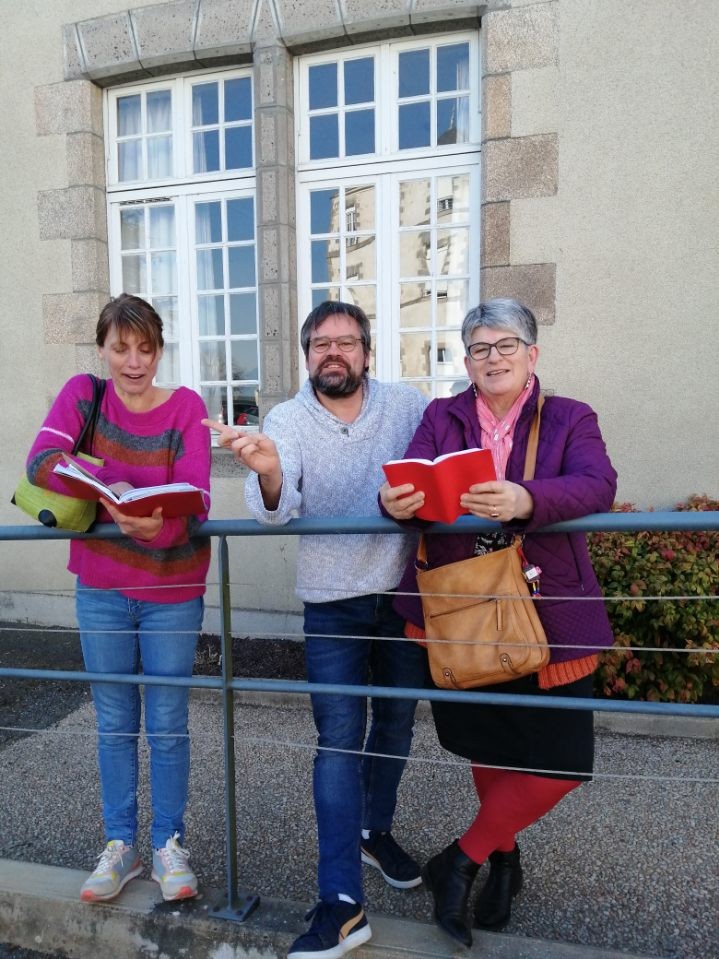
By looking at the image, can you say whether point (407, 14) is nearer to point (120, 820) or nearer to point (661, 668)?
point (661, 668)

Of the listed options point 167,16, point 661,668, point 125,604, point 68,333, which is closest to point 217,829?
point 125,604

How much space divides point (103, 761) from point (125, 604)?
0.54 meters

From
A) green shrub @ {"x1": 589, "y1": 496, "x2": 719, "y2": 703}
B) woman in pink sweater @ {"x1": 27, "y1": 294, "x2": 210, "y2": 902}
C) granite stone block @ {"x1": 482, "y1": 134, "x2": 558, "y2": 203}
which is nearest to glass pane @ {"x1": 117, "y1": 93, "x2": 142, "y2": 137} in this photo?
granite stone block @ {"x1": 482, "y1": 134, "x2": 558, "y2": 203}

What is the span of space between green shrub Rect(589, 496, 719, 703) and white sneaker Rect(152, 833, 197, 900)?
2.20m

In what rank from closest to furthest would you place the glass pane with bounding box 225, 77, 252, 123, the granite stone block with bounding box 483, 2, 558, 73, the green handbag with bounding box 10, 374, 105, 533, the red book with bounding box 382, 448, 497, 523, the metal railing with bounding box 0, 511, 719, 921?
the red book with bounding box 382, 448, 497, 523 → the metal railing with bounding box 0, 511, 719, 921 → the green handbag with bounding box 10, 374, 105, 533 → the granite stone block with bounding box 483, 2, 558, 73 → the glass pane with bounding box 225, 77, 252, 123

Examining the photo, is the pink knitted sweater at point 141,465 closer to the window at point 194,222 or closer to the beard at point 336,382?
the beard at point 336,382

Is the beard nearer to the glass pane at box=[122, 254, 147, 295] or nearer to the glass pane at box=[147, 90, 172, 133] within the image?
the glass pane at box=[122, 254, 147, 295]

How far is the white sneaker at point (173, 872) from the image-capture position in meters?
2.36

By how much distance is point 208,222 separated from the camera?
225 inches

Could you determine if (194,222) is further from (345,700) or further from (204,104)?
(345,700)

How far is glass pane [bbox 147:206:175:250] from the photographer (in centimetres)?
578

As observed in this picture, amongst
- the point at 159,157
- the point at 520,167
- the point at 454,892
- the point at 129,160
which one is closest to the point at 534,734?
the point at 454,892

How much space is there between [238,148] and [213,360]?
156 centimetres

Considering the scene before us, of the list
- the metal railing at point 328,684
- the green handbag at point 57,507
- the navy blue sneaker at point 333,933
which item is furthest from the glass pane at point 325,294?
the navy blue sneaker at point 333,933
